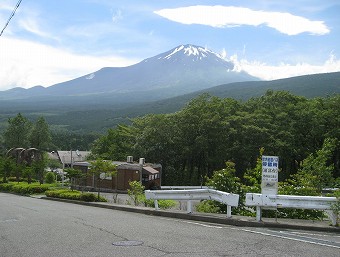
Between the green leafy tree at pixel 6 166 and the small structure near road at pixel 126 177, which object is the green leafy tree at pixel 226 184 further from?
the green leafy tree at pixel 6 166

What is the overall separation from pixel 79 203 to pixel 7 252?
14.3 meters

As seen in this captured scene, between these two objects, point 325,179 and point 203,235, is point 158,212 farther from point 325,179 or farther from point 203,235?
point 325,179

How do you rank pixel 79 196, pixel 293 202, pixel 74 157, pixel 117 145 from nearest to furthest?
pixel 293 202
pixel 79 196
pixel 117 145
pixel 74 157

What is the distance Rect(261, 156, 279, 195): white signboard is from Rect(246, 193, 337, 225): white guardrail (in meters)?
0.21

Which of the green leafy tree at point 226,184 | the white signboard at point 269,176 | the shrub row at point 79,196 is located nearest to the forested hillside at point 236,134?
the shrub row at point 79,196

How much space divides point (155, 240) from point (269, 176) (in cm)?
379

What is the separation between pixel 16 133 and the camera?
76.1 meters

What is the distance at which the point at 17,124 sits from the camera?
251ft

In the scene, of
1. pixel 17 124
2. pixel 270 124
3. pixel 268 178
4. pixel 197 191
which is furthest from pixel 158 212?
pixel 17 124

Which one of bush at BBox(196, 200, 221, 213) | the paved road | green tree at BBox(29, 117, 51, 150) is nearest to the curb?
the paved road

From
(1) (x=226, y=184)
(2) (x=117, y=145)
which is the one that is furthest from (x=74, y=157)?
(1) (x=226, y=184)

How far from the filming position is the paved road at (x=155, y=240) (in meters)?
7.07

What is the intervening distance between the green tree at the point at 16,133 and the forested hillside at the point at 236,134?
27.9 metres

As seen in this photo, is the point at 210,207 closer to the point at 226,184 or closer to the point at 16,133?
the point at 226,184
